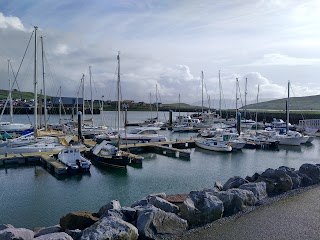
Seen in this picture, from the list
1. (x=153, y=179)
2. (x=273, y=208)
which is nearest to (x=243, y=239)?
(x=273, y=208)

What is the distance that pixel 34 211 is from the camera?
1756 cm

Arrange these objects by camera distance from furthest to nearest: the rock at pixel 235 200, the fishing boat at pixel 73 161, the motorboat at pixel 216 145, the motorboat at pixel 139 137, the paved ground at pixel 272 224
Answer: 1. the motorboat at pixel 139 137
2. the motorboat at pixel 216 145
3. the fishing boat at pixel 73 161
4. the rock at pixel 235 200
5. the paved ground at pixel 272 224

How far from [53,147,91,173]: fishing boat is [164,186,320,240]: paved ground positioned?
1613 centimetres

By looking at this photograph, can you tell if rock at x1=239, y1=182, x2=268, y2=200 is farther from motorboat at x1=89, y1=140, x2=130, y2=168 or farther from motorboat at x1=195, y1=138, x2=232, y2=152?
motorboat at x1=195, y1=138, x2=232, y2=152

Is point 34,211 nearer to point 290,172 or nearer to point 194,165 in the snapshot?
point 290,172

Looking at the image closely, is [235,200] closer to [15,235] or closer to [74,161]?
[15,235]

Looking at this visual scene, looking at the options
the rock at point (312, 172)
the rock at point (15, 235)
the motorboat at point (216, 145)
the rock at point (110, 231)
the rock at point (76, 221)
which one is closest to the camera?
the rock at point (110, 231)

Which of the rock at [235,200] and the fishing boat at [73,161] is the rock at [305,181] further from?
the fishing boat at [73,161]

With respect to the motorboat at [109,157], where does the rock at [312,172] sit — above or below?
above

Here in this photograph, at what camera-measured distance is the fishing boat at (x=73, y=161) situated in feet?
84.6

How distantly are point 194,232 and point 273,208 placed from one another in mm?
4150

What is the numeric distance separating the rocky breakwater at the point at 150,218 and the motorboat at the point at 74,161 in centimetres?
1219

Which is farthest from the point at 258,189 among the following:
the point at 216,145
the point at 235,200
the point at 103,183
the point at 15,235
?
the point at 216,145

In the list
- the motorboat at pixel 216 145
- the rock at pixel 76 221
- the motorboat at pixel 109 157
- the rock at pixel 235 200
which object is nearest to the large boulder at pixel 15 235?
the rock at pixel 76 221
